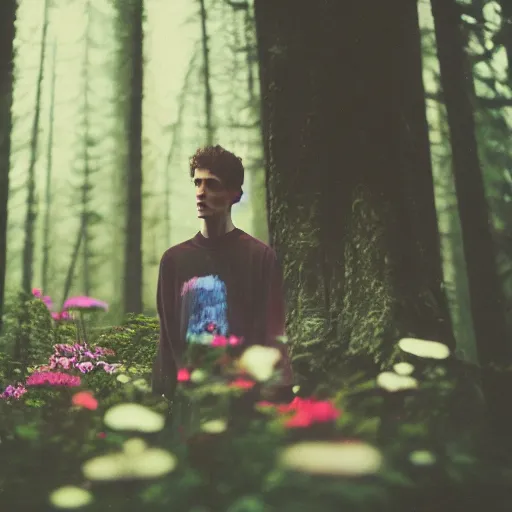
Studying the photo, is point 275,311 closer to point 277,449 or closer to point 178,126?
point 277,449

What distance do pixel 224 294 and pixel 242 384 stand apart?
0.49m

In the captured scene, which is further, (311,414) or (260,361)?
(260,361)

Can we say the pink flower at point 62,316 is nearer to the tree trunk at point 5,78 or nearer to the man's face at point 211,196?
the tree trunk at point 5,78

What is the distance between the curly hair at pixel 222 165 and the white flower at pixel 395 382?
1.15 meters

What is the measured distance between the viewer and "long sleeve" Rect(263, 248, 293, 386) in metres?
2.54

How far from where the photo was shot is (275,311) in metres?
2.61

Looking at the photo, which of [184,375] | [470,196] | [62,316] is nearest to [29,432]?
[184,375]

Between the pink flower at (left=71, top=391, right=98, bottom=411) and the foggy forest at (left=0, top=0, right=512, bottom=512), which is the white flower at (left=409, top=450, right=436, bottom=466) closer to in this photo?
the foggy forest at (left=0, top=0, right=512, bottom=512)

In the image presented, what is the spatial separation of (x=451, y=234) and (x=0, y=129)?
4896 millimetres

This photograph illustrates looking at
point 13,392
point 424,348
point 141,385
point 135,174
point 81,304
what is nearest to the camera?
point 424,348

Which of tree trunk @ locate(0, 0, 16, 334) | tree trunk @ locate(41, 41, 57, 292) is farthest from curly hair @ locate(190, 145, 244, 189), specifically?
tree trunk @ locate(41, 41, 57, 292)

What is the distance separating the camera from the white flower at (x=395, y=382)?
7.27 ft

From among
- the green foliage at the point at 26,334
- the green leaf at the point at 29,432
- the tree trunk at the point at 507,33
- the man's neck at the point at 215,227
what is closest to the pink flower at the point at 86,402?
the green leaf at the point at 29,432

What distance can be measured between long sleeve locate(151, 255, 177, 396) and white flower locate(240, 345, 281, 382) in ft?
1.44
